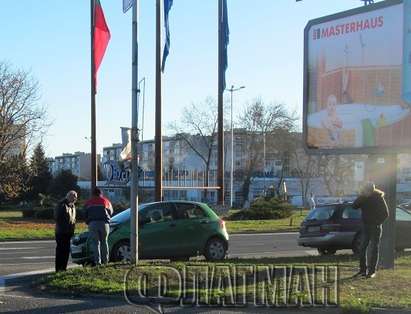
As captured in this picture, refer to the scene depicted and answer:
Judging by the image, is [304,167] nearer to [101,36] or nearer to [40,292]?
[101,36]

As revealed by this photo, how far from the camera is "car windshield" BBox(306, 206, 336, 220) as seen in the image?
1842cm

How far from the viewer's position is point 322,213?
61.0 ft

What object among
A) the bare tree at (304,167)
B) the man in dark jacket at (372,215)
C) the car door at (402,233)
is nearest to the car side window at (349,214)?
the car door at (402,233)

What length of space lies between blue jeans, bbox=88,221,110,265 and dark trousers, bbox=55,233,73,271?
50cm

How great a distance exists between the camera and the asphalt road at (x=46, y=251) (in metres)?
15.8

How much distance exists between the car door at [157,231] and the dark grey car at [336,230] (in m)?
4.51

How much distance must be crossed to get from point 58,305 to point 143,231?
5.96 meters

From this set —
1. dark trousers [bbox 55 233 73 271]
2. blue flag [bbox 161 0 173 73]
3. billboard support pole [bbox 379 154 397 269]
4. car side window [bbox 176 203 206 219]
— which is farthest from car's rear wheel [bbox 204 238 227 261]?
blue flag [bbox 161 0 173 73]

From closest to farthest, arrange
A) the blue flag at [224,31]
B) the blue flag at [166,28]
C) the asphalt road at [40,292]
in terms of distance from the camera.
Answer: the asphalt road at [40,292] < the blue flag at [166,28] < the blue flag at [224,31]

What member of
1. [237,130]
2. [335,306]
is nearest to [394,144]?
[335,306]

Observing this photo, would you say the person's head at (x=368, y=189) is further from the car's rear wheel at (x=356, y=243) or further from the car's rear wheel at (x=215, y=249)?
the car's rear wheel at (x=356, y=243)

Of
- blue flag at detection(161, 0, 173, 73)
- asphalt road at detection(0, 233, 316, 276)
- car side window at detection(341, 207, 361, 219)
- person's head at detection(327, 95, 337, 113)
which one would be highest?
blue flag at detection(161, 0, 173, 73)

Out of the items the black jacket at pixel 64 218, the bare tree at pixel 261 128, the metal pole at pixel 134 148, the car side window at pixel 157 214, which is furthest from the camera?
the bare tree at pixel 261 128

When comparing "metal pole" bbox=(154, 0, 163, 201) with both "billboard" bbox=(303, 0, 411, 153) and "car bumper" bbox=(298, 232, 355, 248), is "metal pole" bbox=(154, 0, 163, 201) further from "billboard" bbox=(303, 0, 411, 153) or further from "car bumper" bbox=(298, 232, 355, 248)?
"billboard" bbox=(303, 0, 411, 153)
